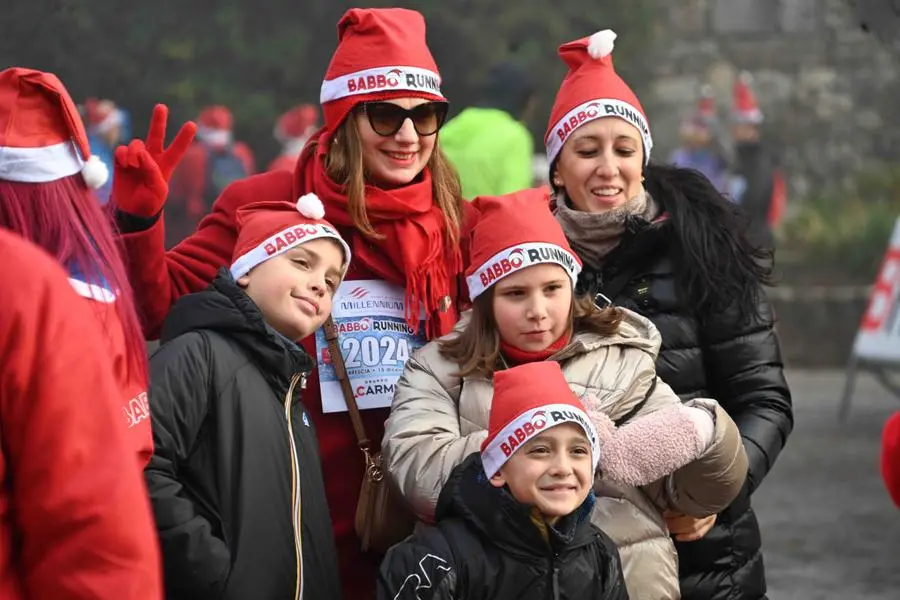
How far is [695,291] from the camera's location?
4.06 metres

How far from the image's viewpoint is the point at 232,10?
56.8 feet

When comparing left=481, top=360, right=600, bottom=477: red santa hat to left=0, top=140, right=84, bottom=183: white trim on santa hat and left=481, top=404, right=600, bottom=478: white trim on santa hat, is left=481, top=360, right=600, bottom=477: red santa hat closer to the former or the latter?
left=481, top=404, right=600, bottom=478: white trim on santa hat

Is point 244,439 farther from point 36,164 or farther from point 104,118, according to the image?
point 104,118

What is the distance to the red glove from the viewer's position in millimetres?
3656

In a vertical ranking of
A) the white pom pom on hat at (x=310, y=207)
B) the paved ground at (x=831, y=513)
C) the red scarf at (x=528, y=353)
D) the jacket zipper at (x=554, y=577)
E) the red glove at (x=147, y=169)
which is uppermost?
the red glove at (x=147, y=169)

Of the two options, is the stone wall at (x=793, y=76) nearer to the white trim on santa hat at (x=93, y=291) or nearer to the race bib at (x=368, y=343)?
the race bib at (x=368, y=343)

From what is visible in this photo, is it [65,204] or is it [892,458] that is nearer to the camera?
[65,204]

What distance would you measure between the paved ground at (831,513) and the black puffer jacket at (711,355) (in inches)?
136

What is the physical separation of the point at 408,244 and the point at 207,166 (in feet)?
45.9

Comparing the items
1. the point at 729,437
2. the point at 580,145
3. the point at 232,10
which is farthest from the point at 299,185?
the point at 232,10

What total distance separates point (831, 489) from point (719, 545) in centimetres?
593

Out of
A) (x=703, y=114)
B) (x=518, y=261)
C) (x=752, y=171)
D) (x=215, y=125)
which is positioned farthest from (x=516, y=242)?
(x=703, y=114)

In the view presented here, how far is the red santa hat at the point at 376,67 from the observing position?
409 centimetres

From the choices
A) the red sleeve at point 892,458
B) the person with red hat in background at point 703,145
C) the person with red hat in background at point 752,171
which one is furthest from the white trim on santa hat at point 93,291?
the person with red hat in background at point 703,145
